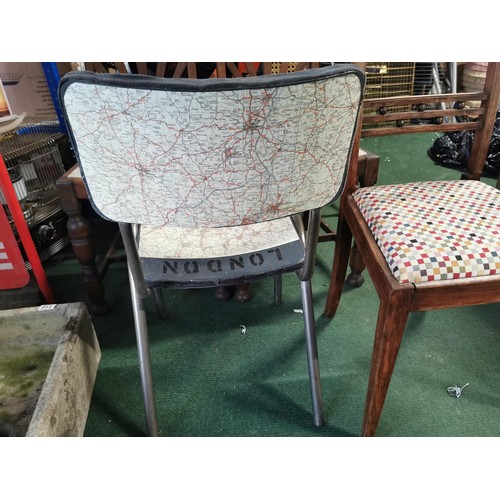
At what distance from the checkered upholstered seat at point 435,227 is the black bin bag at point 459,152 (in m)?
1.56

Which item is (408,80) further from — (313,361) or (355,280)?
(313,361)

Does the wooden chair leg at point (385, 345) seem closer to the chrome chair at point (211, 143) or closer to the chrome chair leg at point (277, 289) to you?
the chrome chair at point (211, 143)

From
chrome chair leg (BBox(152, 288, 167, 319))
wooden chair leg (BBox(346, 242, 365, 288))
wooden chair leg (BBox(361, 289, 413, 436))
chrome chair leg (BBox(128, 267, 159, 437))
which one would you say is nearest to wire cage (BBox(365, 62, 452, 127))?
wooden chair leg (BBox(346, 242, 365, 288))

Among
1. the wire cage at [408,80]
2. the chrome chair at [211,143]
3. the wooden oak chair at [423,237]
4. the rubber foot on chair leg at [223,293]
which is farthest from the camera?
the wire cage at [408,80]

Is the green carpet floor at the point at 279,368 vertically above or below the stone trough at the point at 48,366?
below

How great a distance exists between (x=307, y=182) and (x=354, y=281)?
964 mm

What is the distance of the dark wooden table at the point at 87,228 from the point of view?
3.71 feet

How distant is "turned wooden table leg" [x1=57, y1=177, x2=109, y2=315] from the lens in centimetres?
114

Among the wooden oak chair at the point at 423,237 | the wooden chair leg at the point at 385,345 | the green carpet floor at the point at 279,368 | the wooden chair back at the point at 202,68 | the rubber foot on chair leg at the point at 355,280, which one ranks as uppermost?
the wooden chair back at the point at 202,68

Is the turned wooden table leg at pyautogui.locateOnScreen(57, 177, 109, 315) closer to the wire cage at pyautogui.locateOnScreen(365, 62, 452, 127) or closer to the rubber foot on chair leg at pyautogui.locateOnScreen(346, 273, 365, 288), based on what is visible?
the rubber foot on chair leg at pyautogui.locateOnScreen(346, 273, 365, 288)

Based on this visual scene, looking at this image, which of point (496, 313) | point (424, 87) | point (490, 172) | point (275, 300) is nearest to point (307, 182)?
point (275, 300)

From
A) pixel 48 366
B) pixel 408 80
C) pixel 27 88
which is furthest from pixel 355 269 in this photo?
pixel 408 80

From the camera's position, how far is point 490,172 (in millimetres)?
2334

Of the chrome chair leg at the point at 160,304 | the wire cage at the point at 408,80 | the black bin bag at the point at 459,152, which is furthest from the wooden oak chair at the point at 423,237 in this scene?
the wire cage at the point at 408,80
